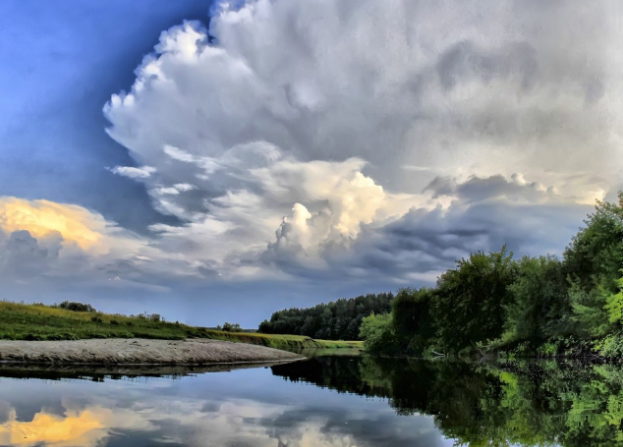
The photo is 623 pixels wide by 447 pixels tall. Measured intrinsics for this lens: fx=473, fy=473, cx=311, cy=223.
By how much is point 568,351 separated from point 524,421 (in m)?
31.8

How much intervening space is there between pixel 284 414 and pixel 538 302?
36996mm

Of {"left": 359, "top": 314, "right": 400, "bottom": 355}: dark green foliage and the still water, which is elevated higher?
{"left": 359, "top": 314, "right": 400, "bottom": 355}: dark green foliage

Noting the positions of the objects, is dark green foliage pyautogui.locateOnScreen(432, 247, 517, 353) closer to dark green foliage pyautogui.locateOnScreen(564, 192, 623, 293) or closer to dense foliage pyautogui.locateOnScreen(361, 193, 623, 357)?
dense foliage pyautogui.locateOnScreen(361, 193, 623, 357)

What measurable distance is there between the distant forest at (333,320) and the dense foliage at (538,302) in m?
93.7

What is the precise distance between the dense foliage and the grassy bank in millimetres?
28591

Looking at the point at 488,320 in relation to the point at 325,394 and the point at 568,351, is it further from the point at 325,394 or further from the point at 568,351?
the point at 325,394

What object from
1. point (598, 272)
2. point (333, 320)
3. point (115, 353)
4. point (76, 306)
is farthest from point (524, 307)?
point (333, 320)

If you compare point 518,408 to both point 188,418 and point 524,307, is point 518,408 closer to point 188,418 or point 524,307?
point 188,418

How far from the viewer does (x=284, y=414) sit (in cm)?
1324

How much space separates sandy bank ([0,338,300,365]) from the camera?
84.6 feet

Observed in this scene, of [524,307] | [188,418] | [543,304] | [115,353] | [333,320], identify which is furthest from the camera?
[333,320]

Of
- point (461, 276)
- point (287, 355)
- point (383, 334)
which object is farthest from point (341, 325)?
point (287, 355)

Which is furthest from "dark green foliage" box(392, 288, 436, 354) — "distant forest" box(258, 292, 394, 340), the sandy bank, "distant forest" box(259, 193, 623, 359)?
"distant forest" box(258, 292, 394, 340)

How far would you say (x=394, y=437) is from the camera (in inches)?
417
